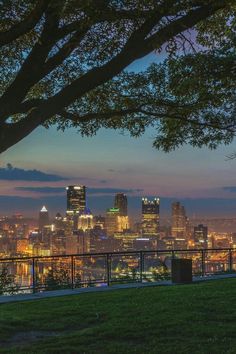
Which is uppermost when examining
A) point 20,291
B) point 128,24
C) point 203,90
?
point 128,24

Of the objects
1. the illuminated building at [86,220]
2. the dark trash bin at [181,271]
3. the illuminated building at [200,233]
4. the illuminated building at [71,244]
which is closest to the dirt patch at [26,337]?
the dark trash bin at [181,271]

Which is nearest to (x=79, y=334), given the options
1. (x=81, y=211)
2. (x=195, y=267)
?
(x=195, y=267)

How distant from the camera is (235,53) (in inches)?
458

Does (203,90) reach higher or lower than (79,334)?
higher

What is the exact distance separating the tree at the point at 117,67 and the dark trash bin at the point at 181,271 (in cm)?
548

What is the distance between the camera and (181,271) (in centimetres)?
1912

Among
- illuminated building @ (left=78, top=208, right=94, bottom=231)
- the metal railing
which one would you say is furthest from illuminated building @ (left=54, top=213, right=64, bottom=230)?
the metal railing

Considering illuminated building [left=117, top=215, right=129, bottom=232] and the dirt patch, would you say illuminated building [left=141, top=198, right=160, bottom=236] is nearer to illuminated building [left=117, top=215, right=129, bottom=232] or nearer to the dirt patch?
illuminated building [left=117, top=215, right=129, bottom=232]

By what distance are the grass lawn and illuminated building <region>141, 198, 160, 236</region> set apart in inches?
1466

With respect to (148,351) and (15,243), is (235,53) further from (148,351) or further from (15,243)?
(15,243)

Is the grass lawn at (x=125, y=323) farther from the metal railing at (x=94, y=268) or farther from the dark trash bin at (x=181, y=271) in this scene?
the dark trash bin at (x=181, y=271)

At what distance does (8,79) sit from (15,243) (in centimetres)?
2306

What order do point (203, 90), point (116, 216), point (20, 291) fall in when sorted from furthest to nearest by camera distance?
point (116, 216)
point (20, 291)
point (203, 90)

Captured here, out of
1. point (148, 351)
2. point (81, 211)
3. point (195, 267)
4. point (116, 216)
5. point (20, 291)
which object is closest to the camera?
point (148, 351)
